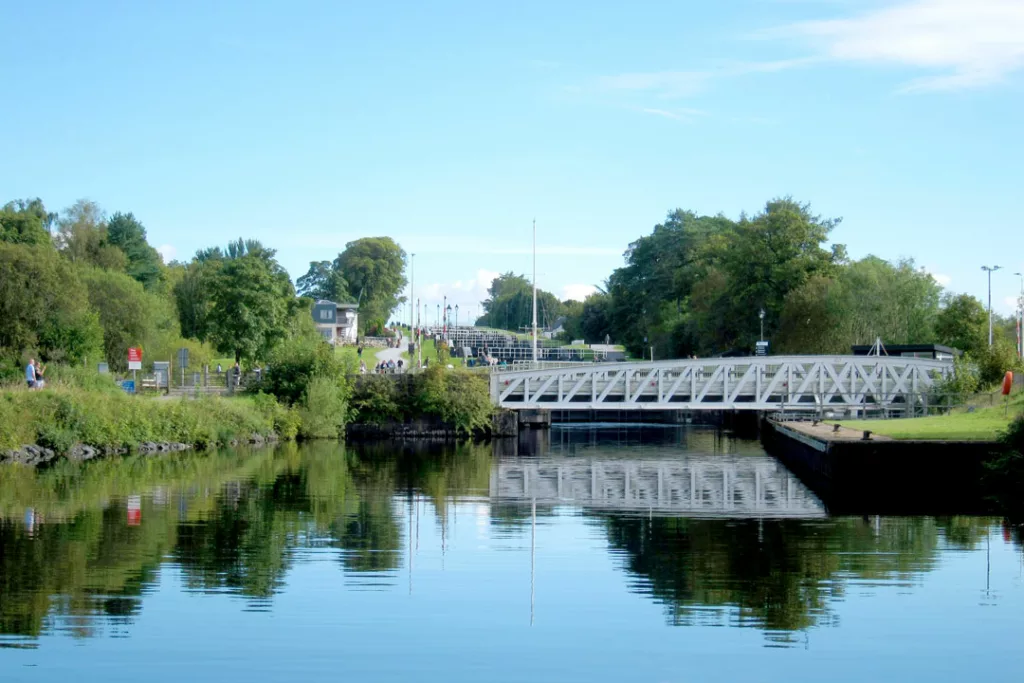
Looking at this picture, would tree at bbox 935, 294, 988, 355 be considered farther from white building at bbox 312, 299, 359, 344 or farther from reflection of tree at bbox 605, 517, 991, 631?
white building at bbox 312, 299, 359, 344

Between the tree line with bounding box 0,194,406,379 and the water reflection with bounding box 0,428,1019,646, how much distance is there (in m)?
20.1

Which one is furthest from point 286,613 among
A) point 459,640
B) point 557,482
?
point 557,482

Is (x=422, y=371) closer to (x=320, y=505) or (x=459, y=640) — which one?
(x=320, y=505)

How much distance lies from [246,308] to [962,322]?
44576 mm

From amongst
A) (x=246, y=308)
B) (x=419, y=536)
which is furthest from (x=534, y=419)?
(x=419, y=536)

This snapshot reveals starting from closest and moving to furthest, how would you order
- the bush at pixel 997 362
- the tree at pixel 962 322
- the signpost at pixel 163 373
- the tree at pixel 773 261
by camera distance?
the bush at pixel 997 362
the signpost at pixel 163 373
the tree at pixel 962 322
the tree at pixel 773 261

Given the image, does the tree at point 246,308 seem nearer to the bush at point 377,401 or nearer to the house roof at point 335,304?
the bush at point 377,401

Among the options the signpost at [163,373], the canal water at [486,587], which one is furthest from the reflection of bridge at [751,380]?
the canal water at [486,587]

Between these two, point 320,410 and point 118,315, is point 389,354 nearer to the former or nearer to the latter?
point 118,315

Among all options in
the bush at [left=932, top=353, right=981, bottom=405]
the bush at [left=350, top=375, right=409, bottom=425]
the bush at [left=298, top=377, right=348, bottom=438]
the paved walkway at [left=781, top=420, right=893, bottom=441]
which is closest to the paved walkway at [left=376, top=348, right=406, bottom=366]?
the bush at [left=350, top=375, right=409, bottom=425]

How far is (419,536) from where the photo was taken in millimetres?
25906

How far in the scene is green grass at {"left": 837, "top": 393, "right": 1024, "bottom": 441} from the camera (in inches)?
1453

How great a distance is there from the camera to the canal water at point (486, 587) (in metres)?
15.0

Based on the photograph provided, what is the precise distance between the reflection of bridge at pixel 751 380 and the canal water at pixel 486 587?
36323 mm
